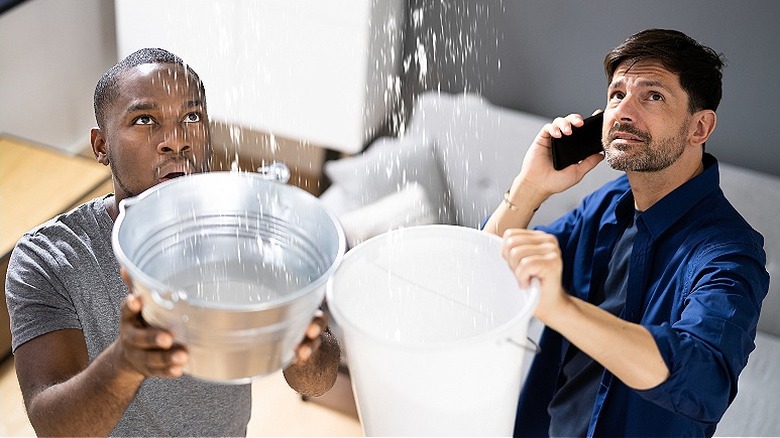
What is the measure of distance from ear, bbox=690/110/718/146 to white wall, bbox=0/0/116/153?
1.93 meters

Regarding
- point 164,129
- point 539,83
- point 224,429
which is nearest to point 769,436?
point 539,83

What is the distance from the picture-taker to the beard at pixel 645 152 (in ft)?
4.79

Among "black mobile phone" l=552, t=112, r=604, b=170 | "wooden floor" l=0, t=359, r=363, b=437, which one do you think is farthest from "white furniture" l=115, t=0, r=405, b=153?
"black mobile phone" l=552, t=112, r=604, b=170

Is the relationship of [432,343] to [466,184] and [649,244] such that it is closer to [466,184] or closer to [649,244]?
[649,244]

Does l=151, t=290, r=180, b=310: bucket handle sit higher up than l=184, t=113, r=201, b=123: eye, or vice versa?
l=151, t=290, r=180, b=310: bucket handle

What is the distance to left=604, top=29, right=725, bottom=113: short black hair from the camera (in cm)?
154

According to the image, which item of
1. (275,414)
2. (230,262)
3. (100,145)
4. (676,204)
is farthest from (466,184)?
(230,262)

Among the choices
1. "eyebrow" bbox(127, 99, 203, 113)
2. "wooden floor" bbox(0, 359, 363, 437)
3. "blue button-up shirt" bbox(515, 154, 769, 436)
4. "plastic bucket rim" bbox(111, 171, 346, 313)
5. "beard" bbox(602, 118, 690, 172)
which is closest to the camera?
"plastic bucket rim" bbox(111, 171, 346, 313)

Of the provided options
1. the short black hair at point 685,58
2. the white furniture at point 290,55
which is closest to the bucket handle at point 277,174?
the short black hair at point 685,58

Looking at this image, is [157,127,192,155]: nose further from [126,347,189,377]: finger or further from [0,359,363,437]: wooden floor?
[0,359,363,437]: wooden floor

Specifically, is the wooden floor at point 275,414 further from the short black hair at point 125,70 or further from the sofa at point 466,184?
the short black hair at point 125,70

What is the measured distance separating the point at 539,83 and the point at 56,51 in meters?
1.39

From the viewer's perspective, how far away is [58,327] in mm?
1194

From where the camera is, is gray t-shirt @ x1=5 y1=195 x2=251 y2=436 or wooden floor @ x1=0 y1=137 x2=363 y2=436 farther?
wooden floor @ x1=0 y1=137 x2=363 y2=436
